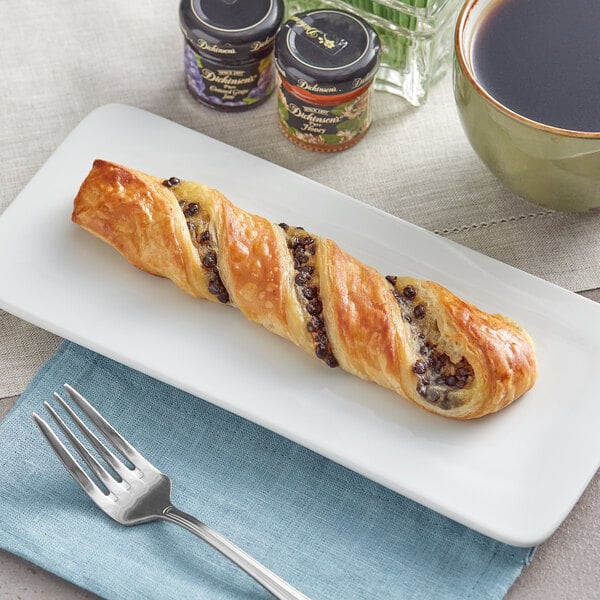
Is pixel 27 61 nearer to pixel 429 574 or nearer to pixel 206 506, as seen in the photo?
pixel 206 506

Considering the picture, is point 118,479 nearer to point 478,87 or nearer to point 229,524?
point 229,524

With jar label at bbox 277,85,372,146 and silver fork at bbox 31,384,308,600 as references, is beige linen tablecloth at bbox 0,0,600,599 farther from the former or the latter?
silver fork at bbox 31,384,308,600

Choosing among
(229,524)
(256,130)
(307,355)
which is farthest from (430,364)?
(256,130)

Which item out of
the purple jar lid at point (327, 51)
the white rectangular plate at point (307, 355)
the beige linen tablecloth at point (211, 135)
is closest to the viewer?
the white rectangular plate at point (307, 355)

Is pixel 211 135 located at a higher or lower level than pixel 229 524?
higher

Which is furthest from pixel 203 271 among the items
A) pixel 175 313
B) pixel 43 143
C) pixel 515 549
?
pixel 515 549

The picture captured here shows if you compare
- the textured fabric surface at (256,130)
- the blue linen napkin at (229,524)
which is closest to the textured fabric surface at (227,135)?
the textured fabric surface at (256,130)

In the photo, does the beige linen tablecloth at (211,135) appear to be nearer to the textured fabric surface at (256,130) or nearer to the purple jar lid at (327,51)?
the textured fabric surface at (256,130)
